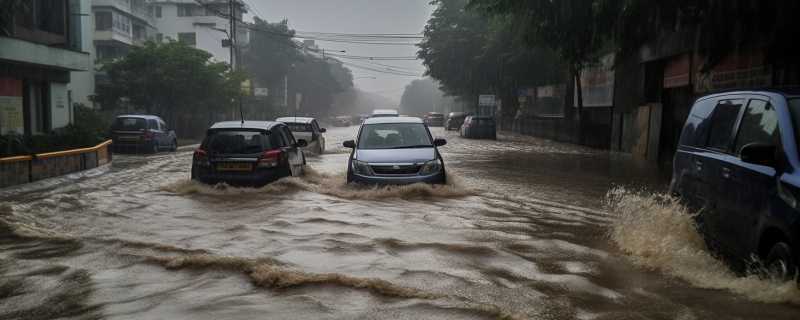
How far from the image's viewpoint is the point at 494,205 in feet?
36.7

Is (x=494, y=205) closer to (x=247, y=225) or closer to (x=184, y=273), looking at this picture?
(x=247, y=225)

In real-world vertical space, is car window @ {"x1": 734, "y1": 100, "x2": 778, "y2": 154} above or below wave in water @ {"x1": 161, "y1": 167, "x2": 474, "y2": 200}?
above

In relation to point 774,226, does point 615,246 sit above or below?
below

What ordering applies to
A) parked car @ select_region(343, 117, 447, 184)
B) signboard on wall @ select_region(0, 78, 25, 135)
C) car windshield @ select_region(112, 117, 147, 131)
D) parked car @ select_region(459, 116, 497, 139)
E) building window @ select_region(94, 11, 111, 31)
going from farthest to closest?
building window @ select_region(94, 11, 111, 31)
parked car @ select_region(459, 116, 497, 139)
car windshield @ select_region(112, 117, 147, 131)
signboard on wall @ select_region(0, 78, 25, 135)
parked car @ select_region(343, 117, 447, 184)

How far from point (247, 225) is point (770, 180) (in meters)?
6.20

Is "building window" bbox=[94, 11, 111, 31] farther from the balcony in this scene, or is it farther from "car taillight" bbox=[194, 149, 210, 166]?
"car taillight" bbox=[194, 149, 210, 166]

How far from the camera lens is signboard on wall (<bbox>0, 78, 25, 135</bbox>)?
71.7 ft

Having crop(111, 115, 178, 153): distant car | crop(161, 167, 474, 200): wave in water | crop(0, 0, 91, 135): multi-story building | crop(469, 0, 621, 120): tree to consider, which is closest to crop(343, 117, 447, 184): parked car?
crop(161, 167, 474, 200): wave in water

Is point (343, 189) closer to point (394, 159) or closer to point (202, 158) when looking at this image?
point (394, 159)

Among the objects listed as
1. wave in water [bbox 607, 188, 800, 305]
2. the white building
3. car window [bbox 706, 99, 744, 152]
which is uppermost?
the white building

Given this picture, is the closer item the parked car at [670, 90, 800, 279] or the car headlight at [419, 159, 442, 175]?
the parked car at [670, 90, 800, 279]

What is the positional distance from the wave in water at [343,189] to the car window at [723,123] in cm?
577

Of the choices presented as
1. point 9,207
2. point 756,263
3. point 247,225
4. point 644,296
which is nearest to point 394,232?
point 247,225

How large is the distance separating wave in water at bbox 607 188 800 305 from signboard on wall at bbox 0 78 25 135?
66.9 ft
